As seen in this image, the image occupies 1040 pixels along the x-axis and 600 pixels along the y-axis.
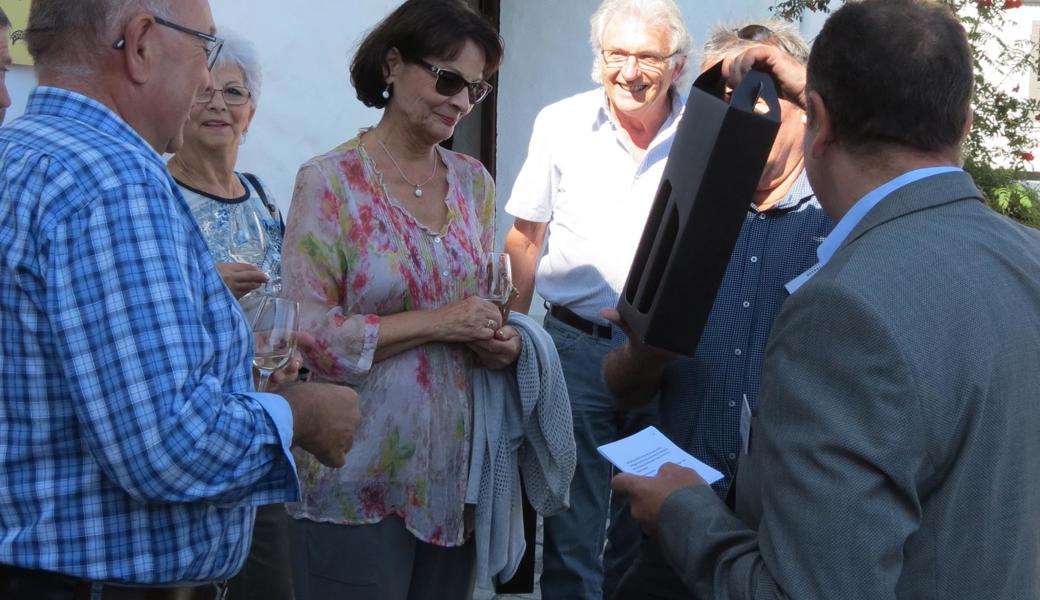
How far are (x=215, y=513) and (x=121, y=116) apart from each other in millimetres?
696

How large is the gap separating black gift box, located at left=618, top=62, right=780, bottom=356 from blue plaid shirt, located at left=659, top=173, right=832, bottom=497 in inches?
16.8

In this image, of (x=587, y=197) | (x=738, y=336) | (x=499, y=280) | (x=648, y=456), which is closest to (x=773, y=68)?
(x=738, y=336)

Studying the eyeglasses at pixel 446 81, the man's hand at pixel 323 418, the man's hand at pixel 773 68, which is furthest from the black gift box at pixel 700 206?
the eyeglasses at pixel 446 81

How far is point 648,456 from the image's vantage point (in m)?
2.12

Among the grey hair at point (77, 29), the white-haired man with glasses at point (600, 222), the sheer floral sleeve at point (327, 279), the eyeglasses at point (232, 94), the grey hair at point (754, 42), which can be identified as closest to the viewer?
the grey hair at point (77, 29)

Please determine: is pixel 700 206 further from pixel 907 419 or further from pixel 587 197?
pixel 587 197

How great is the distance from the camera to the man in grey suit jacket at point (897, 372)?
4.97ft

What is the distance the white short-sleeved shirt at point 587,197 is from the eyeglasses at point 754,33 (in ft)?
3.33

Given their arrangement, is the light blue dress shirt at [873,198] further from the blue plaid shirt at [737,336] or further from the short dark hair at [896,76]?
the blue plaid shirt at [737,336]

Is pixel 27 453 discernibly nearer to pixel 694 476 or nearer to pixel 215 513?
pixel 215 513

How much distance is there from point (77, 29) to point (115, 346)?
55cm

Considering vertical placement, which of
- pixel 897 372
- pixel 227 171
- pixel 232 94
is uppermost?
pixel 897 372

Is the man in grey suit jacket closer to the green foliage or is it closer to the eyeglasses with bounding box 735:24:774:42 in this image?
the eyeglasses with bounding box 735:24:774:42

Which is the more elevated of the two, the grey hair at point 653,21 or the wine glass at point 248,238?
the grey hair at point 653,21
